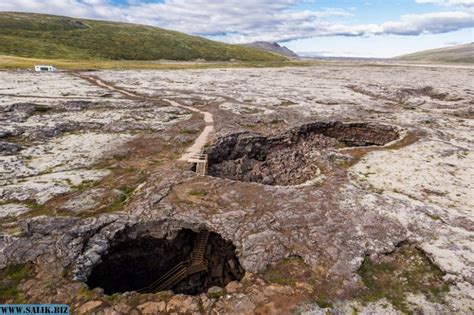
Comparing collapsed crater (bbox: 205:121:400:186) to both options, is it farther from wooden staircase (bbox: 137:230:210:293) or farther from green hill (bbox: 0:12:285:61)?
green hill (bbox: 0:12:285:61)

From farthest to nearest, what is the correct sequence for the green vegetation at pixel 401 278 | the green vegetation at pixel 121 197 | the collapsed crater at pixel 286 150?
the collapsed crater at pixel 286 150 < the green vegetation at pixel 121 197 < the green vegetation at pixel 401 278

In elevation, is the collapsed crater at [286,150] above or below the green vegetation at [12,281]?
above

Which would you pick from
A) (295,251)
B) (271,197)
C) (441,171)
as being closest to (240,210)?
(271,197)

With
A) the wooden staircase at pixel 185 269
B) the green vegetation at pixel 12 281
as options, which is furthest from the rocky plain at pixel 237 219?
the wooden staircase at pixel 185 269

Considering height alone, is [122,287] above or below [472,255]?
below

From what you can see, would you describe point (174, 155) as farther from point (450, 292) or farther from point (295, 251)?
point (450, 292)

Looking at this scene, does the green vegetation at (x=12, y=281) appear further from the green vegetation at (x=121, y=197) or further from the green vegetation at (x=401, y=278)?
the green vegetation at (x=401, y=278)

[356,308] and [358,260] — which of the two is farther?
[358,260]
